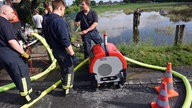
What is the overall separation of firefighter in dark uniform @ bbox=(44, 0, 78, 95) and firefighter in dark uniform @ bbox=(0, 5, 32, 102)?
567mm

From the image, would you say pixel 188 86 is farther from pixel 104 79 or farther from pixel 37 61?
pixel 37 61

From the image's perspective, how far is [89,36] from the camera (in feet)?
18.4

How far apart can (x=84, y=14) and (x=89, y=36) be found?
56 cm

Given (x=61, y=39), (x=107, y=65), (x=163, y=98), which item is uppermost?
(x=61, y=39)

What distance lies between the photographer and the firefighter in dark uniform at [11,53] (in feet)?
11.8

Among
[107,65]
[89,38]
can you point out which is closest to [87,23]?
[89,38]

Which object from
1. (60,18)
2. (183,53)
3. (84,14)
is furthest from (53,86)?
(183,53)

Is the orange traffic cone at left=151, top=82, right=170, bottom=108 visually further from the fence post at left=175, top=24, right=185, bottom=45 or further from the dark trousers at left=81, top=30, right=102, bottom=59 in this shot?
the fence post at left=175, top=24, right=185, bottom=45

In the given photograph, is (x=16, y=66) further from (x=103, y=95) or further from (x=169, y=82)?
(x=169, y=82)

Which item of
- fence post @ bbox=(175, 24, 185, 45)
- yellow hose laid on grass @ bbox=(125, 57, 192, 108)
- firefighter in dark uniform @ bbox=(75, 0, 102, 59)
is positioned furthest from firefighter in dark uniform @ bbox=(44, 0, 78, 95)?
fence post @ bbox=(175, 24, 185, 45)

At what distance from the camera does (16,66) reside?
382 centimetres

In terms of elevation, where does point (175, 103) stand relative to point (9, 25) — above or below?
below

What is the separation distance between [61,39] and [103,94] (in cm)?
142

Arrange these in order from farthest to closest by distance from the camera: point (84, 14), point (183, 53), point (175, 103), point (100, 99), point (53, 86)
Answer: point (183, 53), point (84, 14), point (53, 86), point (100, 99), point (175, 103)
